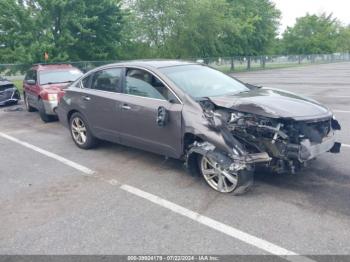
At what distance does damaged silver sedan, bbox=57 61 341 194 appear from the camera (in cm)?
415

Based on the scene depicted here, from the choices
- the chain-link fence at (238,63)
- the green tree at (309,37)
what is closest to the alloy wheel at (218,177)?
the chain-link fence at (238,63)

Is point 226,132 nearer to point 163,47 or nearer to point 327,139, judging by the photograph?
point 327,139

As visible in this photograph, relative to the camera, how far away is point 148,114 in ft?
16.4

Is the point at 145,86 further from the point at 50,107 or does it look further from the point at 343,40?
the point at 343,40

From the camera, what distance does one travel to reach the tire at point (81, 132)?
20.9 feet

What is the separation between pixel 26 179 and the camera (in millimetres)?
5164

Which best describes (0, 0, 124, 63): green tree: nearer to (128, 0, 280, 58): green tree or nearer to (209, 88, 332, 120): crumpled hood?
(128, 0, 280, 58): green tree

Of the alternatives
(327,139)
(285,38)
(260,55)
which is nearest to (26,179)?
(327,139)

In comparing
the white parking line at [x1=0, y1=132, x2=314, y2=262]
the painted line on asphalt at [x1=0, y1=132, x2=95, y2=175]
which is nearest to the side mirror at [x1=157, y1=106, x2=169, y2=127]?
the white parking line at [x1=0, y1=132, x2=314, y2=262]

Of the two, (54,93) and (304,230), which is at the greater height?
(54,93)

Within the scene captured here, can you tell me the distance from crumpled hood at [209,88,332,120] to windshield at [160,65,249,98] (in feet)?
0.99

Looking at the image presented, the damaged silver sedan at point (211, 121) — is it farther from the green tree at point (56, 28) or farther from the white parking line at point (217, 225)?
the green tree at point (56, 28)

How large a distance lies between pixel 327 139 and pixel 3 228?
3943 millimetres

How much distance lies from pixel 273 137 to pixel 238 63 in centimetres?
3568
